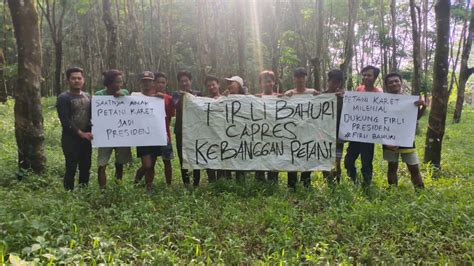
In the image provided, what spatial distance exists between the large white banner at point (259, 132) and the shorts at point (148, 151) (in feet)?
1.27

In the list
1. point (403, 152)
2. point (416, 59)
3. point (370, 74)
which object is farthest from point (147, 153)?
point (416, 59)

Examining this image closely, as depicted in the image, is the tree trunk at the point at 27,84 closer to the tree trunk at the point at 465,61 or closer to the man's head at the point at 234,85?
the man's head at the point at 234,85

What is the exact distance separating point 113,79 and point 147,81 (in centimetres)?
48

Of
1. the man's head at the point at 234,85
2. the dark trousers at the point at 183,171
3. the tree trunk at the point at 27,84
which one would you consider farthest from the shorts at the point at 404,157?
the tree trunk at the point at 27,84

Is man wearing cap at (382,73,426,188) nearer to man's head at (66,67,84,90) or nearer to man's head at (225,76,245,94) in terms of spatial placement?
man's head at (225,76,245,94)

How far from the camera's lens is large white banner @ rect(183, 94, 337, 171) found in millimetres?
5617

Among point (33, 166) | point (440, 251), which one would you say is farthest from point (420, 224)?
point (33, 166)

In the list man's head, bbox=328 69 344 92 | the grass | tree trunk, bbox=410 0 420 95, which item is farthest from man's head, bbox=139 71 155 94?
tree trunk, bbox=410 0 420 95

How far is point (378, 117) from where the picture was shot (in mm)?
5504

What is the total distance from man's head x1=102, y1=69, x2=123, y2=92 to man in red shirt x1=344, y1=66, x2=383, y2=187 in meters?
3.38

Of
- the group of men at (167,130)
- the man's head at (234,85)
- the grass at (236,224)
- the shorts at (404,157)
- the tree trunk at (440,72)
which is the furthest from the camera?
the tree trunk at (440,72)

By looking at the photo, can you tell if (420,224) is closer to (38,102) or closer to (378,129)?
(378,129)

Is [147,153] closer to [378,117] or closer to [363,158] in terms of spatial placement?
[363,158]

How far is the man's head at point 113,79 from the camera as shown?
5.30 meters
